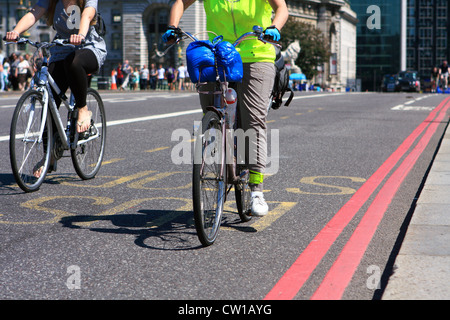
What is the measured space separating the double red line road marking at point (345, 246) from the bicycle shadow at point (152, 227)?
23.4 inches

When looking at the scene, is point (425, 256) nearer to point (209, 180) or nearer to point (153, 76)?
point (209, 180)

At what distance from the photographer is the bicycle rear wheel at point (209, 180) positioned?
12.4 ft

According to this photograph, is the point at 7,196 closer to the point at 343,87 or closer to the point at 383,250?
the point at 383,250

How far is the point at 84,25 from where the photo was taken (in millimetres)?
5703

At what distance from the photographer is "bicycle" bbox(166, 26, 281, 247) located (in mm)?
3803

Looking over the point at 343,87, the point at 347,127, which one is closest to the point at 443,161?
the point at 347,127

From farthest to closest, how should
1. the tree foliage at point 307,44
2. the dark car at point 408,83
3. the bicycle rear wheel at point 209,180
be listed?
the tree foliage at point 307,44
the dark car at point 408,83
the bicycle rear wheel at point 209,180

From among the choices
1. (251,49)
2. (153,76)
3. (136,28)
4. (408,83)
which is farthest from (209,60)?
(136,28)

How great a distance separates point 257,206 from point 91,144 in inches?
91.8

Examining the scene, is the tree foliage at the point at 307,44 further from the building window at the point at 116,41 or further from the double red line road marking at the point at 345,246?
the double red line road marking at the point at 345,246

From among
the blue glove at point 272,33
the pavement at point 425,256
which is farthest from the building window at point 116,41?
the blue glove at point 272,33

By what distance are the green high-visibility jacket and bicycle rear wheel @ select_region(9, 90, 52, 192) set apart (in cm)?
172

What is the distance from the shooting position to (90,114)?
6059mm
